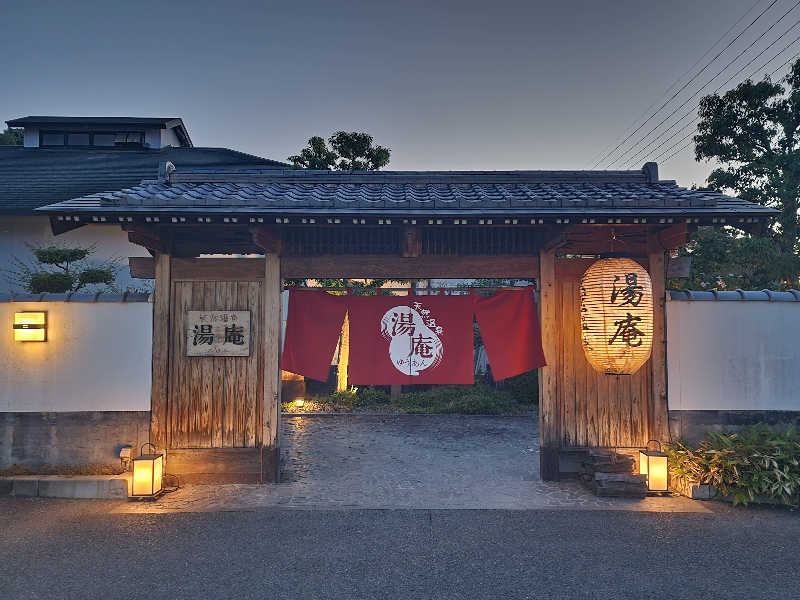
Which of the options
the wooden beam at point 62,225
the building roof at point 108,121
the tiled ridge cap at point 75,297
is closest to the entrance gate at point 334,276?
the tiled ridge cap at point 75,297

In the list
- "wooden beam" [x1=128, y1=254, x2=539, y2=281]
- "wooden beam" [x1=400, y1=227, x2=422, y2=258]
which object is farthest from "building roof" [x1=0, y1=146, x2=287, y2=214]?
"wooden beam" [x1=400, y1=227, x2=422, y2=258]

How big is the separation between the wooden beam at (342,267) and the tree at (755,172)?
8.60 metres

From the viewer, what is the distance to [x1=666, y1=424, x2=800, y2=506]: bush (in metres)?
6.11

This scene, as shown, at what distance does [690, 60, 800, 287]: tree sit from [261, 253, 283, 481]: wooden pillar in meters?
11.4

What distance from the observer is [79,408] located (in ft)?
22.8

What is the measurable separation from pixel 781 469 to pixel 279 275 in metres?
7.48

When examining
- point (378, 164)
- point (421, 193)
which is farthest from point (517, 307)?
point (378, 164)

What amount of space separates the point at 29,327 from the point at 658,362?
9438mm

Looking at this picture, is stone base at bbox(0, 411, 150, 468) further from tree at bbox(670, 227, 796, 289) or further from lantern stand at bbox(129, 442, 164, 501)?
tree at bbox(670, 227, 796, 289)

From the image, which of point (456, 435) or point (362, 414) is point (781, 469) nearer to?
point (456, 435)

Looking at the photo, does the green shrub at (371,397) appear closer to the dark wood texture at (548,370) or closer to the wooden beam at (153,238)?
the dark wood texture at (548,370)

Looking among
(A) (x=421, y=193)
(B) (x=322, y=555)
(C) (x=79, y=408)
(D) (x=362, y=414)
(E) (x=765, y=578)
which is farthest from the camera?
(D) (x=362, y=414)

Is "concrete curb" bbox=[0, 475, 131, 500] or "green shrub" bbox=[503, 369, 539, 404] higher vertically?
"green shrub" bbox=[503, 369, 539, 404]

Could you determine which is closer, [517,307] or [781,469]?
[781,469]
